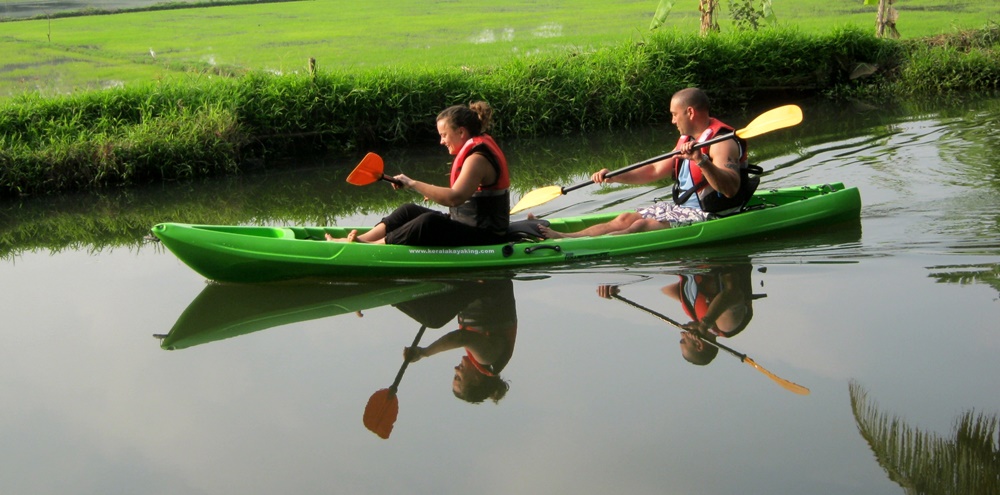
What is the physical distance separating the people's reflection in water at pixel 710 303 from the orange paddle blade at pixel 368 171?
1.48 metres

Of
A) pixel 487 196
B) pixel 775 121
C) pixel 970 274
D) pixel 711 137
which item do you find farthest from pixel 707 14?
pixel 970 274

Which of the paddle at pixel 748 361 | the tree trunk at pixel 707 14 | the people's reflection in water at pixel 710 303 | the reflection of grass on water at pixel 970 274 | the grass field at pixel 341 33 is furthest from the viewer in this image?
the grass field at pixel 341 33

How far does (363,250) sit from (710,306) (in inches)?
80.9

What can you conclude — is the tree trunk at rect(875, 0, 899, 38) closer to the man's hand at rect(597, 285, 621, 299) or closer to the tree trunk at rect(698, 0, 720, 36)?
the tree trunk at rect(698, 0, 720, 36)

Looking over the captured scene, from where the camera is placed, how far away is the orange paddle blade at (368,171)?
6062mm

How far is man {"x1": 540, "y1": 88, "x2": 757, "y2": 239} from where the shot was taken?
6383 mm

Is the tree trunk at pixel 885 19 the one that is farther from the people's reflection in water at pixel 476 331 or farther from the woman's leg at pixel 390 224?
the people's reflection in water at pixel 476 331

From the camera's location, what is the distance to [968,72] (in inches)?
481

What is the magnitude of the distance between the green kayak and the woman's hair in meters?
0.74

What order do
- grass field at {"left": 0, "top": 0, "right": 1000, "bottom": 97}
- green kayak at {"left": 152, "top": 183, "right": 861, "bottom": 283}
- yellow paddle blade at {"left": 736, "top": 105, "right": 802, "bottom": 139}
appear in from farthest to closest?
grass field at {"left": 0, "top": 0, "right": 1000, "bottom": 97}
yellow paddle blade at {"left": 736, "top": 105, "right": 802, "bottom": 139}
green kayak at {"left": 152, "top": 183, "right": 861, "bottom": 283}

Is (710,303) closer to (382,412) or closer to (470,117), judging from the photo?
(470,117)

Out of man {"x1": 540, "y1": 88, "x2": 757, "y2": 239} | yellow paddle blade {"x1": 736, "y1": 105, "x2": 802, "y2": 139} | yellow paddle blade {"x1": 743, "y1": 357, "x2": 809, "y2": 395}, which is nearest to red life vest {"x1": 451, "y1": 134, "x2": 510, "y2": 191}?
man {"x1": 540, "y1": 88, "x2": 757, "y2": 239}

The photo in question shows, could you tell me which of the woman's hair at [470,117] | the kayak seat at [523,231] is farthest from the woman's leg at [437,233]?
the woman's hair at [470,117]

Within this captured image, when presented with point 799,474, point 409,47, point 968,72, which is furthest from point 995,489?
point 409,47
